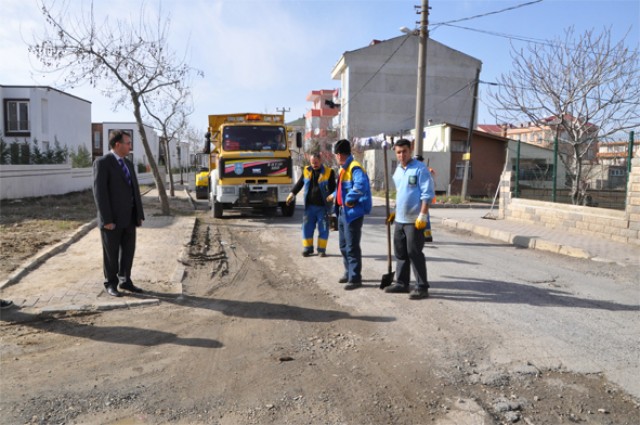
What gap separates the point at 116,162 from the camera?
6016 mm

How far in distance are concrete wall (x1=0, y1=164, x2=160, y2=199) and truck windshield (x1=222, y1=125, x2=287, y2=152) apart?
783 centimetres

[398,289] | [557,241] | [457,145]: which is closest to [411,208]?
[398,289]

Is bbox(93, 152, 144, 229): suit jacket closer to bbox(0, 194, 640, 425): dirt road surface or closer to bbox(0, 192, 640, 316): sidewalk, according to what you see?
bbox(0, 192, 640, 316): sidewalk

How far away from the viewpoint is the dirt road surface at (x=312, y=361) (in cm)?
338

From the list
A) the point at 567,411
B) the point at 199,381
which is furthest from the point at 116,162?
the point at 567,411

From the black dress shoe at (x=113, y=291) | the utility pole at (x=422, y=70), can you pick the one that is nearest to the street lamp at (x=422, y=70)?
the utility pole at (x=422, y=70)

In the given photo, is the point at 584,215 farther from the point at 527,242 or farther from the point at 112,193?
the point at 112,193

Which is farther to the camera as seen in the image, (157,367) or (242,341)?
(242,341)

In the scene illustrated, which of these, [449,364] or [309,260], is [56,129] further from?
[449,364]

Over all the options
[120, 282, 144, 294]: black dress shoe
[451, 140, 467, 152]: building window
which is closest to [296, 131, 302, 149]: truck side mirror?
[120, 282, 144, 294]: black dress shoe

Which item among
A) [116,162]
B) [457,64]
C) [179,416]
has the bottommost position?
[179,416]

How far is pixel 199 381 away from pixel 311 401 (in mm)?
890

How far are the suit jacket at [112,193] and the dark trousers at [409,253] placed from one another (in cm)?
321

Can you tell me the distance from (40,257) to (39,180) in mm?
13649
